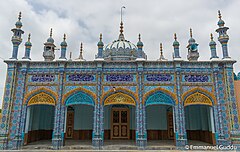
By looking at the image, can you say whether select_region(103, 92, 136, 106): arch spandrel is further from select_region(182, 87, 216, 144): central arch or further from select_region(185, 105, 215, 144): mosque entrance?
select_region(185, 105, 215, 144): mosque entrance

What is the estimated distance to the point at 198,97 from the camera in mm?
11641

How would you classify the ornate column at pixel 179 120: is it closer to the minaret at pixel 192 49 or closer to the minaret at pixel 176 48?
the minaret at pixel 176 48

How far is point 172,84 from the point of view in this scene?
11.7 m

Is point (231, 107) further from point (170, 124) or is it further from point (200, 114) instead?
point (170, 124)

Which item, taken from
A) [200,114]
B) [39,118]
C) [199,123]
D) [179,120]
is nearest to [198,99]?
[179,120]

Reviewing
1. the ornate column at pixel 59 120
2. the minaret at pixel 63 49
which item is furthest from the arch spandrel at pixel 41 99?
the minaret at pixel 63 49

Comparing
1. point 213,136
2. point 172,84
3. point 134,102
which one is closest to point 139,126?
point 134,102

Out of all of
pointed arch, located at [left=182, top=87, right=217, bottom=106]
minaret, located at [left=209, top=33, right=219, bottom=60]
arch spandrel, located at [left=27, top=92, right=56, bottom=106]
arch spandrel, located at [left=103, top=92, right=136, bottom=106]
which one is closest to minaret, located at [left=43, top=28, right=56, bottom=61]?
arch spandrel, located at [left=27, top=92, right=56, bottom=106]

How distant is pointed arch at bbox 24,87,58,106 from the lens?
38.5ft

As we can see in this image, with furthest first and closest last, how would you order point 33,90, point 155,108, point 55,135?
point 155,108 < point 33,90 < point 55,135

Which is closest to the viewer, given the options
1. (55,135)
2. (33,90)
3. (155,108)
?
(55,135)

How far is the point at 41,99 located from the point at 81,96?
2.46 m

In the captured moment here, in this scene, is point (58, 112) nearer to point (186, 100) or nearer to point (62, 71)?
point (62, 71)

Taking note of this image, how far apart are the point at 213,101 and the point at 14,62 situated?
12.5 meters
